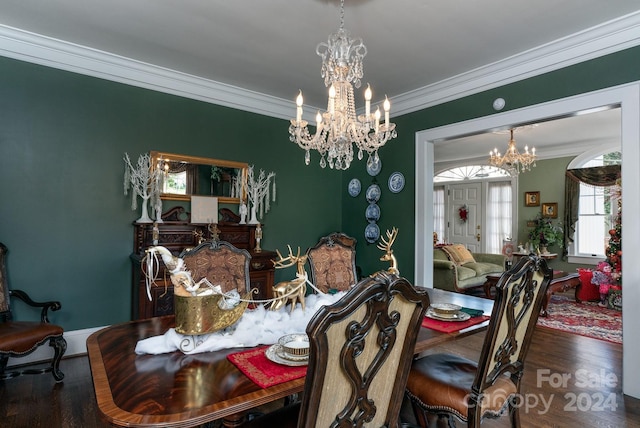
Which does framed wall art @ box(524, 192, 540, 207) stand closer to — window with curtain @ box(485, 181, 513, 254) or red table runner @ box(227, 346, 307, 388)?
window with curtain @ box(485, 181, 513, 254)

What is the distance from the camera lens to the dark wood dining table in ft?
3.09

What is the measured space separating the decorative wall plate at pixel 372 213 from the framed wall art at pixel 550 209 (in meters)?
4.56

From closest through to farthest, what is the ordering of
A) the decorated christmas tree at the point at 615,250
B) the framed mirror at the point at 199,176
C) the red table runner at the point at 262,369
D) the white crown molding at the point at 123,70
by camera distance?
the red table runner at the point at 262,369 → the white crown molding at the point at 123,70 → the framed mirror at the point at 199,176 → the decorated christmas tree at the point at 615,250

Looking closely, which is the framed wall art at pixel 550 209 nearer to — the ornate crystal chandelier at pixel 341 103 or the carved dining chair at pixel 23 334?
the ornate crystal chandelier at pixel 341 103

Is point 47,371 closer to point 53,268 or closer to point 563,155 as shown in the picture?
point 53,268

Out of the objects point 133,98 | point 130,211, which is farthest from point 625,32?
point 130,211

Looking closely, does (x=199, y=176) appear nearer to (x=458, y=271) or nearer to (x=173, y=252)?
(x=173, y=252)

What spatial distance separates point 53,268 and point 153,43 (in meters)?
2.12

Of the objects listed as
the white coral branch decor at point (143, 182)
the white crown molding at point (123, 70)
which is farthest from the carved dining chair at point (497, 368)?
the white crown molding at point (123, 70)

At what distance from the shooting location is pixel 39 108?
2.95 meters

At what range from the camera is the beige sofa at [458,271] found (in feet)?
17.7

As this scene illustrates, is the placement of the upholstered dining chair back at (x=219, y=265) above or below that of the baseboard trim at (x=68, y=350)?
above

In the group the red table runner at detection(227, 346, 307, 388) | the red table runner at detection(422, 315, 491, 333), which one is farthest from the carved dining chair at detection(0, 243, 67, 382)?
the red table runner at detection(422, 315, 491, 333)

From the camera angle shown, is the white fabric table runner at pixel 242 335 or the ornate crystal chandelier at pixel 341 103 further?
the ornate crystal chandelier at pixel 341 103
